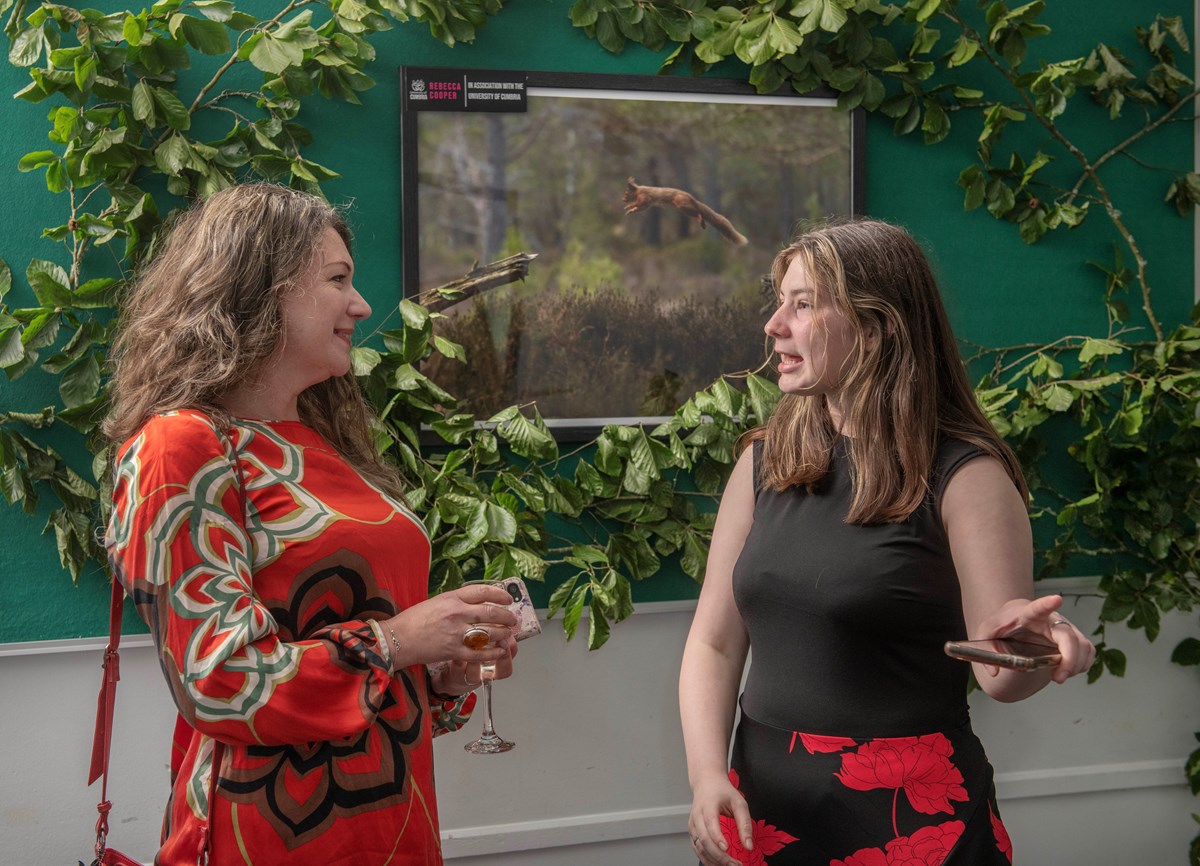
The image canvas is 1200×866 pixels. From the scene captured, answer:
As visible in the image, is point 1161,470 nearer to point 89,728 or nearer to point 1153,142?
point 1153,142

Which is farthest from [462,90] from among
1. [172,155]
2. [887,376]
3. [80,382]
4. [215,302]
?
[887,376]

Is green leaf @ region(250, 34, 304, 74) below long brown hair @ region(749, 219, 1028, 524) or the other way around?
the other way around

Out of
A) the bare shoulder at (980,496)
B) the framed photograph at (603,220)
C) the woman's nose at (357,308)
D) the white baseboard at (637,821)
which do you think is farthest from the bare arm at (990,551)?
the white baseboard at (637,821)

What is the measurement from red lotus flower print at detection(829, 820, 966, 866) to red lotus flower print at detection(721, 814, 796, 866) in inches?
4.6

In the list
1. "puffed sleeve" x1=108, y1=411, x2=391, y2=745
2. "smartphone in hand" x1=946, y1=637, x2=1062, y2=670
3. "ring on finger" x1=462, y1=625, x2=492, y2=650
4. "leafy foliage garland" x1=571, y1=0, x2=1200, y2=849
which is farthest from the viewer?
"leafy foliage garland" x1=571, y1=0, x2=1200, y2=849

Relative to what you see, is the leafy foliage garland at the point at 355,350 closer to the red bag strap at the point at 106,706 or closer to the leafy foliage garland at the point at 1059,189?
the leafy foliage garland at the point at 1059,189

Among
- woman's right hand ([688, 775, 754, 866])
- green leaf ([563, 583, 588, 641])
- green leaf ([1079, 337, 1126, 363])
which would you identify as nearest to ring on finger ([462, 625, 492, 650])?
woman's right hand ([688, 775, 754, 866])

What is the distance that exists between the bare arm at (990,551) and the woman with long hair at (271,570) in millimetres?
588

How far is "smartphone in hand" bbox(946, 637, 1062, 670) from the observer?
1098 millimetres

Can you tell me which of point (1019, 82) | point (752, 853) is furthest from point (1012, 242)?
point (752, 853)

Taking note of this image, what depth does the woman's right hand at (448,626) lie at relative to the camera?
1.35 metres

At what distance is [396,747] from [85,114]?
1.57 m

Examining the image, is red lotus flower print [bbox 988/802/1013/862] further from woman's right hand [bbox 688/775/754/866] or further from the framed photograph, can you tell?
the framed photograph

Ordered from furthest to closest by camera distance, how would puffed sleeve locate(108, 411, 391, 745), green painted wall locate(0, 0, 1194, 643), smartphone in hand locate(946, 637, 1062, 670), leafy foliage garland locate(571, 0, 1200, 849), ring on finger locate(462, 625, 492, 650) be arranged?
leafy foliage garland locate(571, 0, 1200, 849) < green painted wall locate(0, 0, 1194, 643) < ring on finger locate(462, 625, 492, 650) < puffed sleeve locate(108, 411, 391, 745) < smartphone in hand locate(946, 637, 1062, 670)
